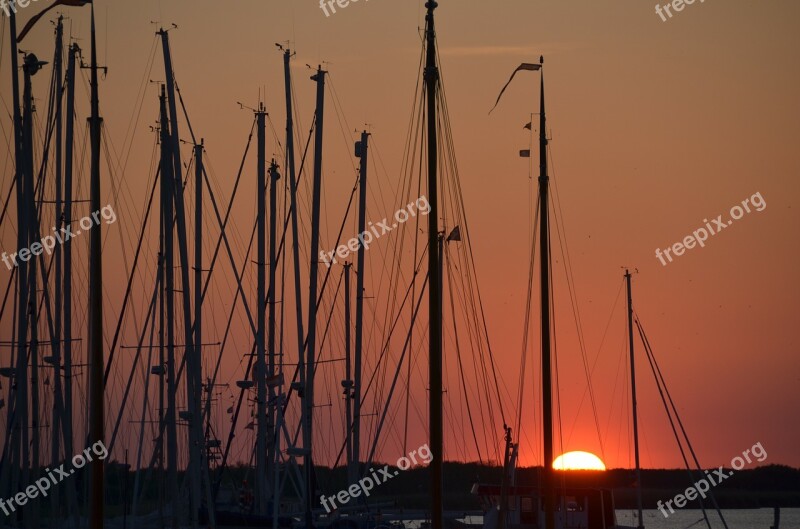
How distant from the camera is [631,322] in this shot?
54.6 metres

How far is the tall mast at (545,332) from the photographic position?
30.2 m

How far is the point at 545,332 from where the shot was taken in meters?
31.2

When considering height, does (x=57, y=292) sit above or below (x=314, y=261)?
below

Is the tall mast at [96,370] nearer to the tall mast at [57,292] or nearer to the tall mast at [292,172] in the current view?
the tall mast at [57,292]

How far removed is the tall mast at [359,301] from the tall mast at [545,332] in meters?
14.9

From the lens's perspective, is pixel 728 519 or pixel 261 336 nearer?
pixel 261 336

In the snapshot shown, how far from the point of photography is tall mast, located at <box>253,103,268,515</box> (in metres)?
42.8

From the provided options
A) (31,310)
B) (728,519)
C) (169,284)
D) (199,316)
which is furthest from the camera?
(728,519)

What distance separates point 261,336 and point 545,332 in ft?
50.0
